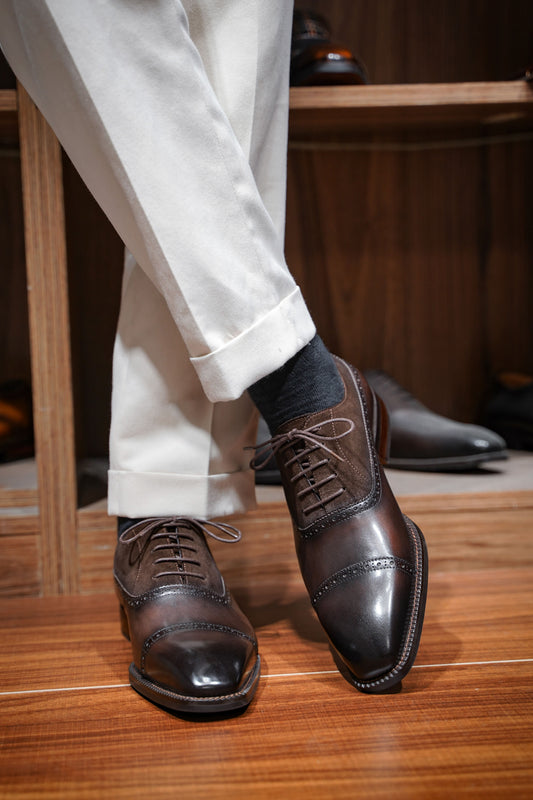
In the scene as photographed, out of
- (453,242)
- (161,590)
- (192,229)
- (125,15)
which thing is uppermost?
(125,15)

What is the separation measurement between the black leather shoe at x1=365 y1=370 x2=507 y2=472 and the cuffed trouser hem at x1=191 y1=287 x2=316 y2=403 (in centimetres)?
36

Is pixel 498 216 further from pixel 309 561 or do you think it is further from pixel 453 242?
pixel 309 561

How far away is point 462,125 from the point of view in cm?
103

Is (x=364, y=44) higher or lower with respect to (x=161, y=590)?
higher

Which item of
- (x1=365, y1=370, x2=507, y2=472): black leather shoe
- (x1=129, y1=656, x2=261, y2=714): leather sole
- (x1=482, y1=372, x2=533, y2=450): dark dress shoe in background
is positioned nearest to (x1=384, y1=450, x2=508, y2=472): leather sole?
(x1=365, y1=370, x2=507, y2=472): black leather shoe

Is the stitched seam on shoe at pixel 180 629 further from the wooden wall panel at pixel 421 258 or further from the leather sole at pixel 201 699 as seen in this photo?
the wooden wall panel at pixel 421 258

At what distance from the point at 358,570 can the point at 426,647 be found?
0.12 metres

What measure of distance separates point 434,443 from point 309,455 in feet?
1.21

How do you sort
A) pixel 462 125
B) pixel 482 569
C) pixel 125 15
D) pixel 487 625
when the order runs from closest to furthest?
pixel 125 15 < pixel 487 625 < pixel 482 569 < pixel 462 125

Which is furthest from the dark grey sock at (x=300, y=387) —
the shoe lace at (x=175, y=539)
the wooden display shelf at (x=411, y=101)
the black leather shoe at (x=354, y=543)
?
the wooden display shelf at (x=411, y=101)

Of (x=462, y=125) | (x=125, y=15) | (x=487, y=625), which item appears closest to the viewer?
(x=125, y=15)

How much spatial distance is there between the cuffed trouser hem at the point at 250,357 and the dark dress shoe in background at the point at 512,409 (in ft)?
1.81

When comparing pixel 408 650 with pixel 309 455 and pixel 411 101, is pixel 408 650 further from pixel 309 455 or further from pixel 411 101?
pixel 411 101

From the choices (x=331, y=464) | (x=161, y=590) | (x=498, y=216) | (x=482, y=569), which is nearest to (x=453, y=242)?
(x=498, y=216)
